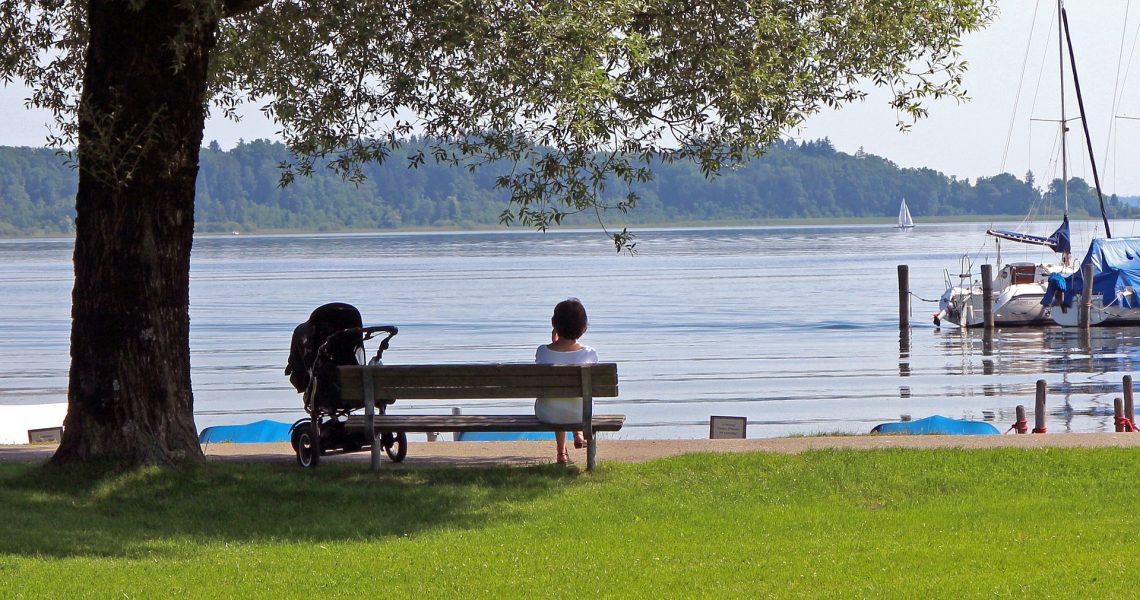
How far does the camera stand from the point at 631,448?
11.1 meters

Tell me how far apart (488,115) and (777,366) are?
24.9 metres

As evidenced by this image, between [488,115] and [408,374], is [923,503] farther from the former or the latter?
[488,115]

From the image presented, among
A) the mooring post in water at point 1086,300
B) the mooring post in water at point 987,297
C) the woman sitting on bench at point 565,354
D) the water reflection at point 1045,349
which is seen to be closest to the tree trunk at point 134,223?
the woman sitting on bench at point 565,354

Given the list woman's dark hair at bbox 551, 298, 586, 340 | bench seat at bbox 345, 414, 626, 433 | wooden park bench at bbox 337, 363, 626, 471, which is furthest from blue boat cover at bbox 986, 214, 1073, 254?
wooden park bench at bbox 337, 363, 626, 471

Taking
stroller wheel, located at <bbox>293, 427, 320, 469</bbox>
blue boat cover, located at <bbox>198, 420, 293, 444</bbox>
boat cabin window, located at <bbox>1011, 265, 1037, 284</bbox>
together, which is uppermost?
stroller wheel, located at <bbox>293, 427, 320, 469</bbox>

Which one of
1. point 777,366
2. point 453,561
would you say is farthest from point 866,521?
point 777,366

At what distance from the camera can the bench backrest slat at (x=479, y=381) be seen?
919 cm

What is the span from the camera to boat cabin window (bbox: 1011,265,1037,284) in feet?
174

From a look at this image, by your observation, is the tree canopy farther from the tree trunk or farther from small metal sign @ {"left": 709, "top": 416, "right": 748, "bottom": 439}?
small metal sign @ {"left": 709, "top": 416, "right": 748, "bottom": 439}

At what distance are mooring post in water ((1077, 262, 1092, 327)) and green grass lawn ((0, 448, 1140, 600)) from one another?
1492 inches

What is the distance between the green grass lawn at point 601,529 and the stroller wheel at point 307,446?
20 cm

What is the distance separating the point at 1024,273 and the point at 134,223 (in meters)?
48.1

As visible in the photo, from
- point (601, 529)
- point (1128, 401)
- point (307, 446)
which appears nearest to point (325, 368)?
point (307, 446)

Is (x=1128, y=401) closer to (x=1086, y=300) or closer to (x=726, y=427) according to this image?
(x=726, y=427)
